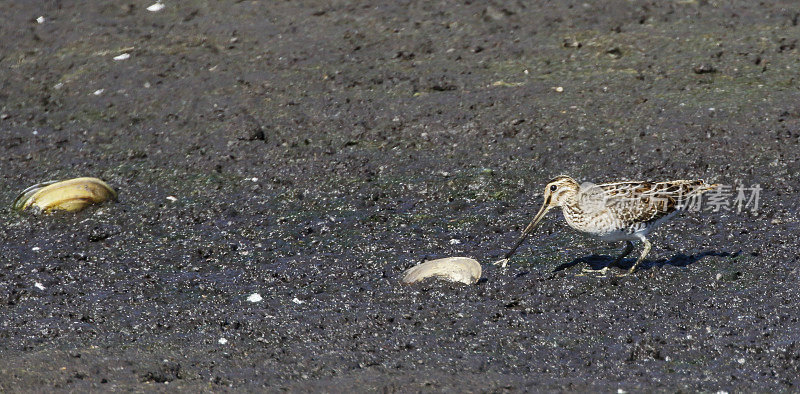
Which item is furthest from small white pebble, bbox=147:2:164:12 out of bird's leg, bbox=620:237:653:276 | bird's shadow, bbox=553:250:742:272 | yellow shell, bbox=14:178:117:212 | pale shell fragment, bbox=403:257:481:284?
bird's leg, bbox=620:237:653:276

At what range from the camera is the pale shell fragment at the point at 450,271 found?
7.50 meters

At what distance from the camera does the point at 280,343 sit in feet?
22.4

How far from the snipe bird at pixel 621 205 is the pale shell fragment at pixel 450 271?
401 millimetres

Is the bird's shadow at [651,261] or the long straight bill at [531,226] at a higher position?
the long straight bill at [531,226]

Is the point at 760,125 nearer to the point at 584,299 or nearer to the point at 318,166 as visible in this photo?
the point at 584,299

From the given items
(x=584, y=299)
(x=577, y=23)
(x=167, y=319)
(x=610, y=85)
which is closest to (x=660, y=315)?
(x=584, y=299)

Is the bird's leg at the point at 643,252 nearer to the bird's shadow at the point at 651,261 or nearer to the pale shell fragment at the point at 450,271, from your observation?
the bird's shadow at the point at 651,261

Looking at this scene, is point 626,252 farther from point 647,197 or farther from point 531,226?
point 531,226

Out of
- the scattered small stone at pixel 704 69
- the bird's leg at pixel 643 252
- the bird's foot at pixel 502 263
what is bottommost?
the bird's foot at pixel 502 263

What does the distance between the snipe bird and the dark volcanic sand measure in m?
0.40

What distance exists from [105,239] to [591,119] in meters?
5.12

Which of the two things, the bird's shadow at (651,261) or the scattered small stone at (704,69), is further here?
the scattered small stone at (704,69)

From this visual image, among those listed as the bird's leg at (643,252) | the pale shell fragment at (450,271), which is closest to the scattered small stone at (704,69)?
the bird's leg at (643,252)

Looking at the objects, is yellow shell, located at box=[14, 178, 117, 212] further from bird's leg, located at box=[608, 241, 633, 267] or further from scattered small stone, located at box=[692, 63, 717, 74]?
scattered small stone, located at box=[692, 63, 717, 74]
